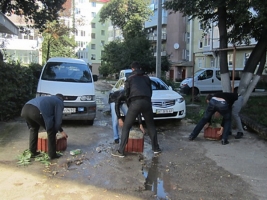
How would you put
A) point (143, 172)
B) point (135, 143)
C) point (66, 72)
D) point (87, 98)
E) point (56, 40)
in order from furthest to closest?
1. point (56, 40)
2. point (66, 72)
3. point (87, 98)
4. point (135, 143)
5. point (143, 172)

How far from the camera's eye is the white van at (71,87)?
28.4 feet

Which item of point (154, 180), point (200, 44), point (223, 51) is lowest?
point (154, 180)

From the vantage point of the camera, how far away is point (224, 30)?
10.6m

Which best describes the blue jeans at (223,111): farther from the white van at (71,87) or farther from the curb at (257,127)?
the white van at (71,87)

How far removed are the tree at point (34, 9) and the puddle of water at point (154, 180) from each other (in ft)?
46.1

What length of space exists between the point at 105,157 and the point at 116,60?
78.1 feet

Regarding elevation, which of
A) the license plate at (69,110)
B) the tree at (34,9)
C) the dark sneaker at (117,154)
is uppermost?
the tree at (34,9)

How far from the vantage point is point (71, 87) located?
351 inches

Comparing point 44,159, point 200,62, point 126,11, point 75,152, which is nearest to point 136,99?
point 75,152

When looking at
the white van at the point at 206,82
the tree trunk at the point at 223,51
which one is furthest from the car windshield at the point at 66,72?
the white van at the point at 206,82

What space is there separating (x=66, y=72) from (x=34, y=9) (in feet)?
30.3

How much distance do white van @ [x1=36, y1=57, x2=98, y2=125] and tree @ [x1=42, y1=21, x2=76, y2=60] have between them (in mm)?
16092

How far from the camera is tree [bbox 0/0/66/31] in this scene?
55.0 ft

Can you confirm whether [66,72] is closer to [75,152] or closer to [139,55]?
[75,152]
